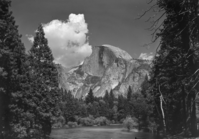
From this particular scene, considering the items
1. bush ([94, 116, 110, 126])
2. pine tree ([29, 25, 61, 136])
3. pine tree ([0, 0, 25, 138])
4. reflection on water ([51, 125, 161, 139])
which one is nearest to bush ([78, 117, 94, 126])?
bush ([94, 116, 110, 126])

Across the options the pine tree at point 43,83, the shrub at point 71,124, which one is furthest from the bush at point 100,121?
the pine tree at point 43,83

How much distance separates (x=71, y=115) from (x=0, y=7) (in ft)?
268

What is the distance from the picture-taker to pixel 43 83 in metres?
31.2

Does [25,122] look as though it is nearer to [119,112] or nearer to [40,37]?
[40,37]

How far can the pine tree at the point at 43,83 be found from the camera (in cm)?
2979

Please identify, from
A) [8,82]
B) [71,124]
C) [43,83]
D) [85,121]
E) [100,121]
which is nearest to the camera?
[8,82]

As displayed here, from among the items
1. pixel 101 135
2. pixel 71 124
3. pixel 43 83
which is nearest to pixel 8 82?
pixel 43 83

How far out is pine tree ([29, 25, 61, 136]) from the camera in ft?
97.7

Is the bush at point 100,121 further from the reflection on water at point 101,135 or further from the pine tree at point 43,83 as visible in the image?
the pine tree at point 43,83

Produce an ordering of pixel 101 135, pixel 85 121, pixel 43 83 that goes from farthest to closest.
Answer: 1. pixel 85 121
2. pixel 101 135
3. pixel 43 83

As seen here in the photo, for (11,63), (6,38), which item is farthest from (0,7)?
(11,63)

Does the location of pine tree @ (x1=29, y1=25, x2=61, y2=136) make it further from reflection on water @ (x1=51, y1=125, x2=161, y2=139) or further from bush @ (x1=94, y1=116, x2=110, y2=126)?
bush @ (x1=94, y1=116, x2=110, y2=126)

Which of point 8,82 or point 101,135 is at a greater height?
point 8,82

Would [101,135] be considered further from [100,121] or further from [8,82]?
[100,121]
